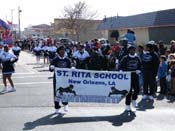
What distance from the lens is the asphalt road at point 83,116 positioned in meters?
10.3

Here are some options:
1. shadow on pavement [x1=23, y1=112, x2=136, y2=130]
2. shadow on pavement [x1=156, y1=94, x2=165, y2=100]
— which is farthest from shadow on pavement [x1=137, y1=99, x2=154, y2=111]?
shadow on pavement [x1=23, y1=112, x2=136, y2=130]

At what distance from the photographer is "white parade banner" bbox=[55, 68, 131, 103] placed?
40.0 feet

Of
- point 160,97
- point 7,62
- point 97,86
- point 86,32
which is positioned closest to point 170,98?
point 160,97

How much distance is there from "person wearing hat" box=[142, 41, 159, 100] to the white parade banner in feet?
9.50

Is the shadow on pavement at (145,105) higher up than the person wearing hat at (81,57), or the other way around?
the person wearing hat at (81,57)

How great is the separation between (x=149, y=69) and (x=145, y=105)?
1.84 m

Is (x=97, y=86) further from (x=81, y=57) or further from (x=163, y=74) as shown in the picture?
(x=81, y=57)

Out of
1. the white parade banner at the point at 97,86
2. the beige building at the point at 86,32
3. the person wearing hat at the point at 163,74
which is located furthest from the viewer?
the beige building at the point at 86,32

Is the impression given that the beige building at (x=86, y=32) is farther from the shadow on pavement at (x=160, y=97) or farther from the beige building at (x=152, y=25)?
the shadow on pavement at (x=160, y=97)

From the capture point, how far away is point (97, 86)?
12.2 m

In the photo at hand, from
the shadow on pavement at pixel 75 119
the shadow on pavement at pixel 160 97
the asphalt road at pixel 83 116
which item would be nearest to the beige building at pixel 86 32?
the shadow on pavement at pixel 160 97

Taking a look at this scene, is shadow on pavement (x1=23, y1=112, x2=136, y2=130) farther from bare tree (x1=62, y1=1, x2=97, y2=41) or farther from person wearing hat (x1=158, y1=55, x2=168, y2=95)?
bare tree (x1=62, y1=1, x2=97, y2=41)

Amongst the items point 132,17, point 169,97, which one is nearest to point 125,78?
point 169,97

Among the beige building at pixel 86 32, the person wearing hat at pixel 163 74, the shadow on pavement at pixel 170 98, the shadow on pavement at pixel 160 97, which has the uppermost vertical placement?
the beige building at pixel 86 32
